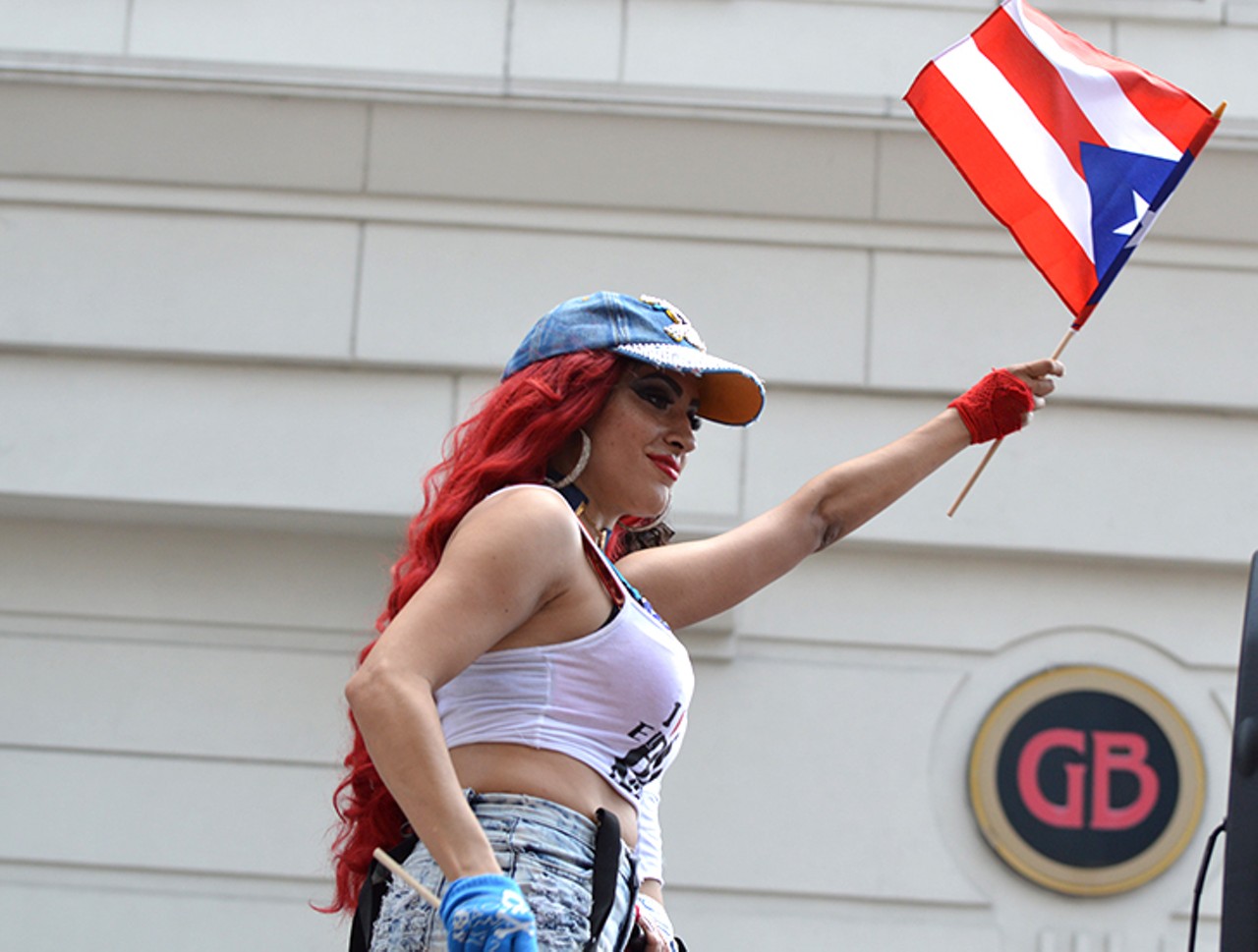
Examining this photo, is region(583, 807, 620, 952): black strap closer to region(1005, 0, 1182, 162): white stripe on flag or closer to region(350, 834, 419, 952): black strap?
region(350, 834, 419, 952): black strap

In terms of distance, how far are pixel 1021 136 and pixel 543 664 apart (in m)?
1.64

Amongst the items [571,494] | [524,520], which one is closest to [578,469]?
[571,494]

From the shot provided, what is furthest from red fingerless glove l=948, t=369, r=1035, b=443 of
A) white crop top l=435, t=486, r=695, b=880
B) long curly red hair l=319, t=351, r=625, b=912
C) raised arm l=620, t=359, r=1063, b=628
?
white crop top l=435, t=486, r=695, b=880

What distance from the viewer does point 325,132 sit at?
559 centimetres

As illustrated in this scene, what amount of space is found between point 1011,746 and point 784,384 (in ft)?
4.91

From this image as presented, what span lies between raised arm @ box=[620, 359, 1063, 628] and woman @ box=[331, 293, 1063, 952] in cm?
1

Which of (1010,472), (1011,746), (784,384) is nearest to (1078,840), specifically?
(1011,746)

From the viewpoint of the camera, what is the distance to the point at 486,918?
181 cm

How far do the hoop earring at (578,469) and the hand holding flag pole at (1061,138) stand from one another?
42.1 inches

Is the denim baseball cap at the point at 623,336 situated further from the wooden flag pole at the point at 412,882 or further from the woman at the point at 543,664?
the wooden flag pole at the point at 412,882

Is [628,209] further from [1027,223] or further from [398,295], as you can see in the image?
[1027,223]

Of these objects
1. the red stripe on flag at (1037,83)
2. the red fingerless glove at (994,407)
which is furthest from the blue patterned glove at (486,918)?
the red stripe on flag at (1037,83)

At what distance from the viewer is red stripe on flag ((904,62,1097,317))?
10.0 feet

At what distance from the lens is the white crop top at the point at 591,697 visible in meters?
2.16
